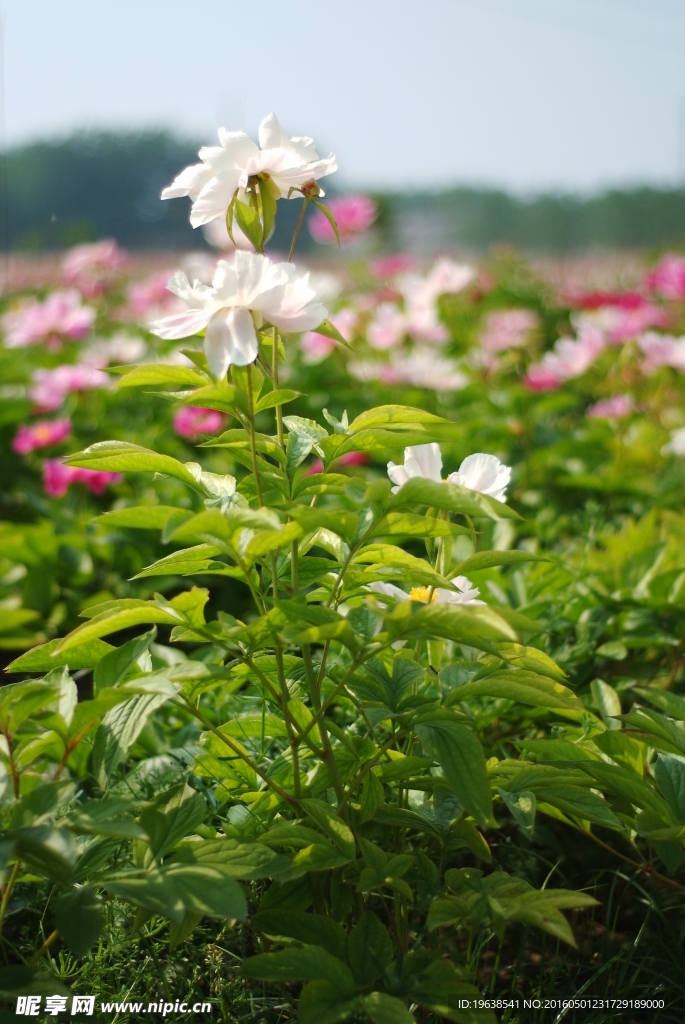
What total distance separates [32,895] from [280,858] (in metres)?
0.43

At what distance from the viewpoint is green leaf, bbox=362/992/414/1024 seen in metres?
0.66

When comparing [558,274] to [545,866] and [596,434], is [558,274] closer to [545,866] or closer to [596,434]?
[596,434]

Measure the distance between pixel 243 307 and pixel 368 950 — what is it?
0.54 m

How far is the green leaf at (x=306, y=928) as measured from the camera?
30.0 inches

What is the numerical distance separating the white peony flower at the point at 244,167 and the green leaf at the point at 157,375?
128 millimetres

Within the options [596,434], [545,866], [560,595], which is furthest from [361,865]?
[596,434]

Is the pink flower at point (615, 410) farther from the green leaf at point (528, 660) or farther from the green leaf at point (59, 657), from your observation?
the green leaf at point (59, 657)

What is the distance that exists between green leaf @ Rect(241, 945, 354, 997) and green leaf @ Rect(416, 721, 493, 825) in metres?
0.16

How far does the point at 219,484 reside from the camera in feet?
2.73

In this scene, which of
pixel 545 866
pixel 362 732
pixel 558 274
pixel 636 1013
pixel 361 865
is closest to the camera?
pixel 361 865

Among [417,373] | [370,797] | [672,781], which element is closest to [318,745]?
[370,797]

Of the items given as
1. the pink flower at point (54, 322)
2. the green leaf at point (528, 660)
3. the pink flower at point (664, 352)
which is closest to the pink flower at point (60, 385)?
the pink flower at point (54, 322)

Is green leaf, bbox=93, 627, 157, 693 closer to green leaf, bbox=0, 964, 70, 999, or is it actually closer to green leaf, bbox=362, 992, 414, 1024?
green leaf, bbox=0, 964, 70, 999

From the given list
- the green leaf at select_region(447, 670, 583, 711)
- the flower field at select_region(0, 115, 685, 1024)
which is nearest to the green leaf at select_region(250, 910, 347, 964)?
the flower field at select_region(0, 115, 685, 1024)
